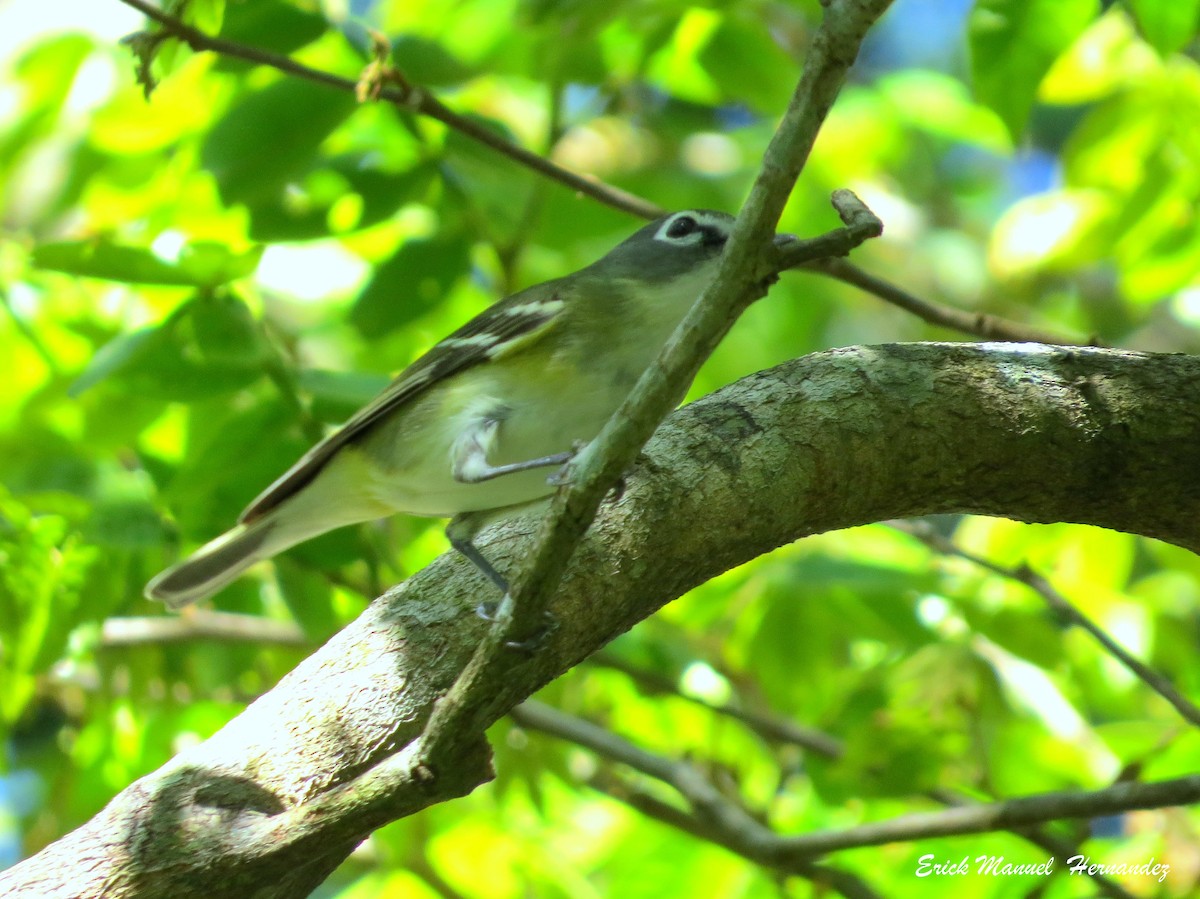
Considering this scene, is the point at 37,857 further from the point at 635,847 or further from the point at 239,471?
the point at 635,847

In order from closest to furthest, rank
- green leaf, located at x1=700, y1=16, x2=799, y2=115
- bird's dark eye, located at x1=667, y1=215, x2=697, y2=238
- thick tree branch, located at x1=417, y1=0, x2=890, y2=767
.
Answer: thick tree branch, located at x1=417, y1=0, x2=890, y2=767 → bird's dark eye, located at x1=667, y1=215, x2=697, y2=238 → green leaf, located at x1=700, y1=16, x2=799, y2=115

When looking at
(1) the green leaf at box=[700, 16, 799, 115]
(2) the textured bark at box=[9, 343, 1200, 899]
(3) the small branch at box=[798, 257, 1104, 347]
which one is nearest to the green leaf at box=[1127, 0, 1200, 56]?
(3) the small branch at box=[798, 257, 1104, 347]

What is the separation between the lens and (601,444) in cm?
200

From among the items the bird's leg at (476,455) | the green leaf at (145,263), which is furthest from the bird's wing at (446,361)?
the green leaf at (145,263)

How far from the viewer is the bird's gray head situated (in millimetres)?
3889

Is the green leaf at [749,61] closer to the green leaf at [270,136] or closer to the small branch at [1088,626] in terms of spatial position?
the green leaf at [270,136]

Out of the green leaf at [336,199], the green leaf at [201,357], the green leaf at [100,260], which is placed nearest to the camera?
the green leaf at [100,260]

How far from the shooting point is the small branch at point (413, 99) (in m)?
3.12

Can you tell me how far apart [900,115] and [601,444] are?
4145mm

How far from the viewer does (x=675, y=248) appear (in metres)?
4.02

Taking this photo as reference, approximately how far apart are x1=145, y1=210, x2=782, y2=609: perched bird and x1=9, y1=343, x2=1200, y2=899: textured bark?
82cm

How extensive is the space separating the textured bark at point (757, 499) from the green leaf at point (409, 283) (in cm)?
153

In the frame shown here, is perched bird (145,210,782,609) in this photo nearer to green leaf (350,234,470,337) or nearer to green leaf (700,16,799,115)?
green leaf (350,234,470,337)

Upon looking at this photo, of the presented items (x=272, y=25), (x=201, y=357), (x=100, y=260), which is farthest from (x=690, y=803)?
(x=272, y=25)
